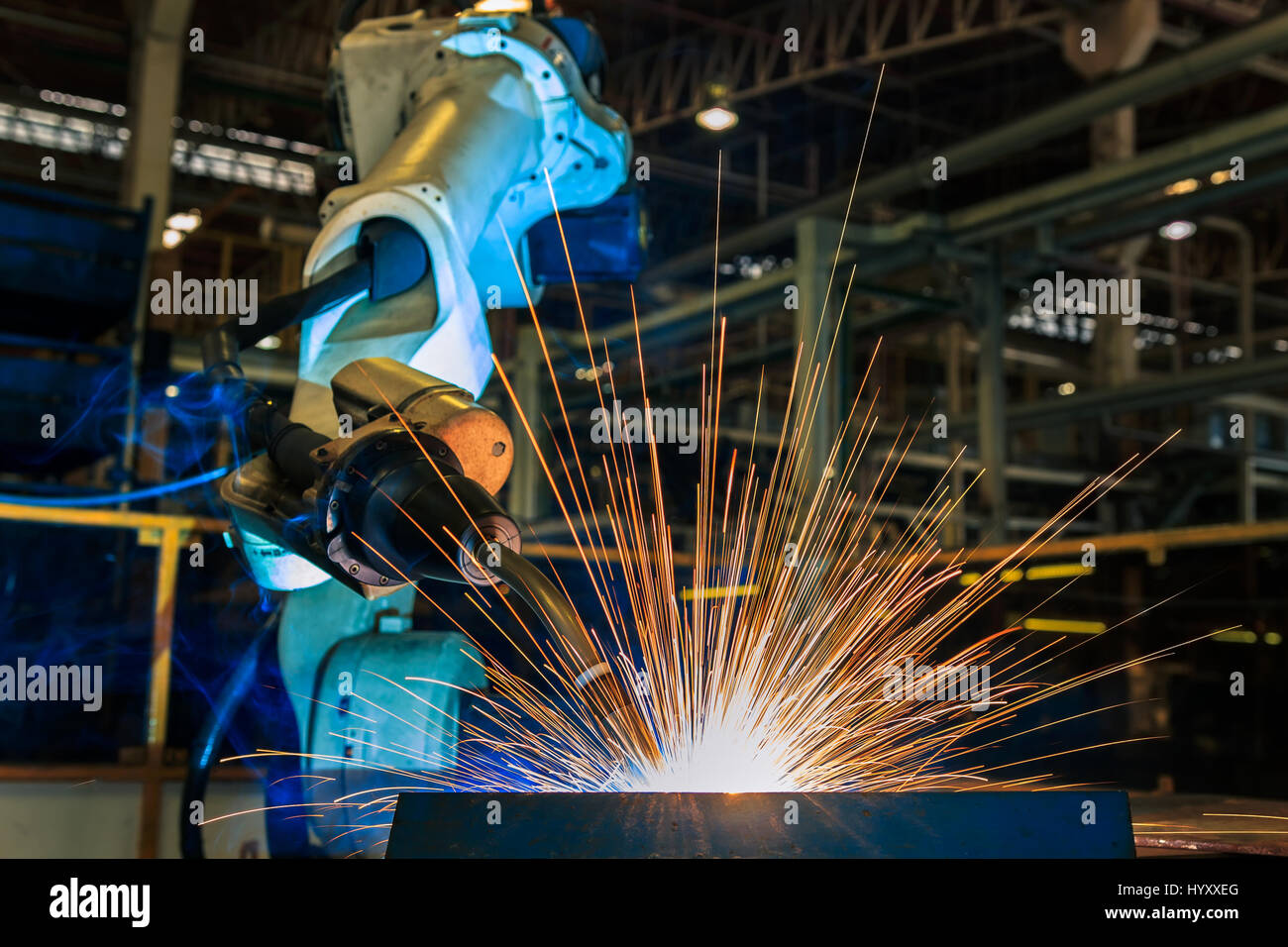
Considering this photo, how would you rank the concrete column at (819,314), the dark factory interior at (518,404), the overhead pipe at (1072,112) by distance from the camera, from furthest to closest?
the concrete column at (819,314), the overhead pipe at (1072,112), the dark factory interior at (518,404)

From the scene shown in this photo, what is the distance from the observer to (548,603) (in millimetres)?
1345

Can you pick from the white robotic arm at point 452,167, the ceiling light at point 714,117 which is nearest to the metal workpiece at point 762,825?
the white robotic arm at point 452,167

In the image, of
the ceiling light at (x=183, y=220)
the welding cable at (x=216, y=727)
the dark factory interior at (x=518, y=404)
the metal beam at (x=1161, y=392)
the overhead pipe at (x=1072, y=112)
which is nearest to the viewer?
the dark factory interior at (x=518, y=404)

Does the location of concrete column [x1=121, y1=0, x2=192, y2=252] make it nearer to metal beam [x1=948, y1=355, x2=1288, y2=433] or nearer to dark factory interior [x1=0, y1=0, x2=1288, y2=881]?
dark factory interior [x1=0, y1=0, x2=1288, y2=881]

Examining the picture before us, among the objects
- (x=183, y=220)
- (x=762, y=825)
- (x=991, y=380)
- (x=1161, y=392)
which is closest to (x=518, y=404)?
(x=762, y=825)

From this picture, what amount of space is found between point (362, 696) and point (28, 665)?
1.42 meters

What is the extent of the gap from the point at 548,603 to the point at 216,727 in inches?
42.7

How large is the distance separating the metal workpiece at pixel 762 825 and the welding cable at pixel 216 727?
812 mm

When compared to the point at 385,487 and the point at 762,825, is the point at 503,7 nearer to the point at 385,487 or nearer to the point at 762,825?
the point at 385,487

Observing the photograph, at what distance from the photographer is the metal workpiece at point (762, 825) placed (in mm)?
1288

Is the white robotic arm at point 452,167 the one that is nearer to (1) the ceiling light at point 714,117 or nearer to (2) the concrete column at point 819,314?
(2) the concrete column at point 819,314

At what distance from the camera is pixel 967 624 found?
163 inches
